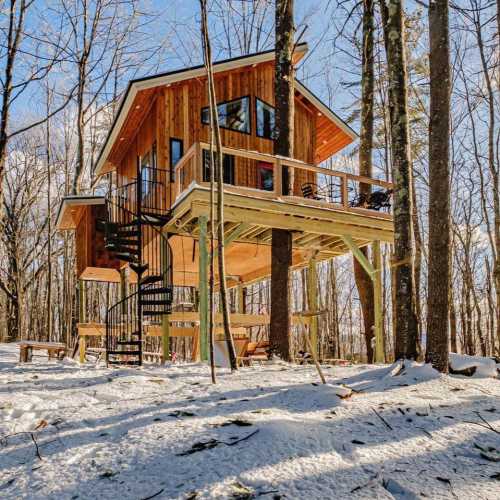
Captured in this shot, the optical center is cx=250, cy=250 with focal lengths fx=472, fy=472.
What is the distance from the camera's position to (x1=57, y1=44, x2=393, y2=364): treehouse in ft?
32.3

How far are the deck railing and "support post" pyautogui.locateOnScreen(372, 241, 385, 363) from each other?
1174 millimetres

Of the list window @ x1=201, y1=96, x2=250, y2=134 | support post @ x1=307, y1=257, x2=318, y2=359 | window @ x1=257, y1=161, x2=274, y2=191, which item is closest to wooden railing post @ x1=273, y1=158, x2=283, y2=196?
window @ x1=257, y1=161, x2=274, y2=191

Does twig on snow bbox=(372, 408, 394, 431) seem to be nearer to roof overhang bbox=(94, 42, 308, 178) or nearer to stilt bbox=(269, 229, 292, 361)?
stilt bbox=(269, 229, 292, 361)

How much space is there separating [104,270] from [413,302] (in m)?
10.5

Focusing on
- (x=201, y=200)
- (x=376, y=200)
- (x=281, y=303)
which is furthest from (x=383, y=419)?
(x=376, y=200)

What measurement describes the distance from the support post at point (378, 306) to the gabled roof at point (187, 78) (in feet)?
18.3

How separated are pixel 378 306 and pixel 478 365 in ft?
18.1

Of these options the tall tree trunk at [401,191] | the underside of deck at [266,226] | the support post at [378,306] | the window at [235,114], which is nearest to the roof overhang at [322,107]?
the window at [235,114]

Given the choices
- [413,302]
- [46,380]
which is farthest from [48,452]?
[413,302]

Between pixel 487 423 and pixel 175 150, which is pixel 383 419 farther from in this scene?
pixel 175 150

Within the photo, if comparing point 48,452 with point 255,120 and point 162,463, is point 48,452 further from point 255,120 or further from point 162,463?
point 255,120

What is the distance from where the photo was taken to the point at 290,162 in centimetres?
962

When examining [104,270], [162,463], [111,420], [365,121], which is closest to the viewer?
[162,463]

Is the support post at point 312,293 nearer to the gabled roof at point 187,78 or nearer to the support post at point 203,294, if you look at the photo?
the support post at point 203,294
